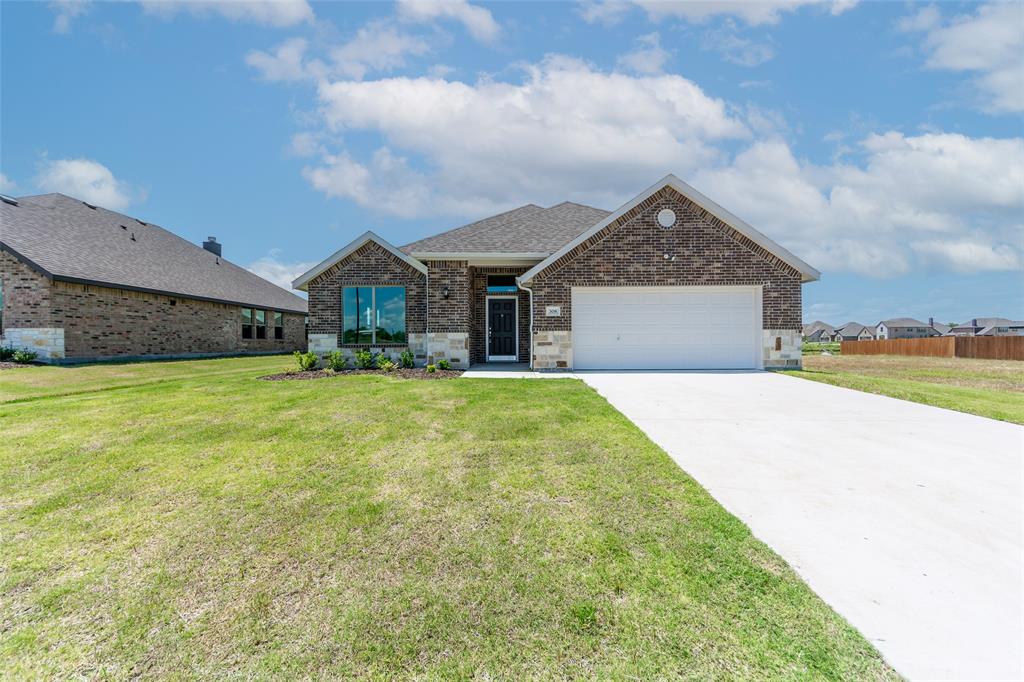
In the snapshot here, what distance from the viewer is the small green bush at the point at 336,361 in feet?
44.9

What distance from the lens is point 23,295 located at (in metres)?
15.7

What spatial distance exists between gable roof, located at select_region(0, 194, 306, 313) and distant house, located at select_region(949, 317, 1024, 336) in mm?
100866

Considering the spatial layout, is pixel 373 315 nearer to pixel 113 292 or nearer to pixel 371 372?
pixel 371 372

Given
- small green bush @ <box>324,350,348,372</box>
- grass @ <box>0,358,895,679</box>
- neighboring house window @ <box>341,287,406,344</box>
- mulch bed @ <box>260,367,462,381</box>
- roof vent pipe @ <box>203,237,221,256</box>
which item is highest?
roof vent pipe @ <box>203,237,221,256</box>

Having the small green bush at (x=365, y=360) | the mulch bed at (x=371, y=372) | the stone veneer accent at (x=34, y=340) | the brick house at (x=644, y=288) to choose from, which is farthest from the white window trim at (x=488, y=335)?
the stone veneer accent at (x=34, y=340)

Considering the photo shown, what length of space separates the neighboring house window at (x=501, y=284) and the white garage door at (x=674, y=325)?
267 centimetres

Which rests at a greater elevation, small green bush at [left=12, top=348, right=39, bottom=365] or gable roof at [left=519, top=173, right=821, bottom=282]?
gable roof at [left=519, top=173, right=821, bottom=282]

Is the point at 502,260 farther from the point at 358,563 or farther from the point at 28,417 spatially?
the point at 358,563

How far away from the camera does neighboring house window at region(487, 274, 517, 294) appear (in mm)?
15211

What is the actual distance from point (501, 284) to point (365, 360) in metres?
5.16

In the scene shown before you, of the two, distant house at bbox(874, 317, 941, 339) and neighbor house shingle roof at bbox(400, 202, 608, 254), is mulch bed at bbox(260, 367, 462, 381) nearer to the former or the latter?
neighbor house shingle roof at bbox(400, 202, 608, 254)

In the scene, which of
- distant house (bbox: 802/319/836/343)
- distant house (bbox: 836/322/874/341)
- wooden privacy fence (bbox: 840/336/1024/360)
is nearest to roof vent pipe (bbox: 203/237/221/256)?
wooden privacy fence (bbox: 840/336/1024/360)

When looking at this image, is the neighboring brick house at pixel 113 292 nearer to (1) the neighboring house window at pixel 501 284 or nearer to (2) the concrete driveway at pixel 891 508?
(1) the neighboring house window at pixel 501 284

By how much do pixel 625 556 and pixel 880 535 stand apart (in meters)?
1.94
